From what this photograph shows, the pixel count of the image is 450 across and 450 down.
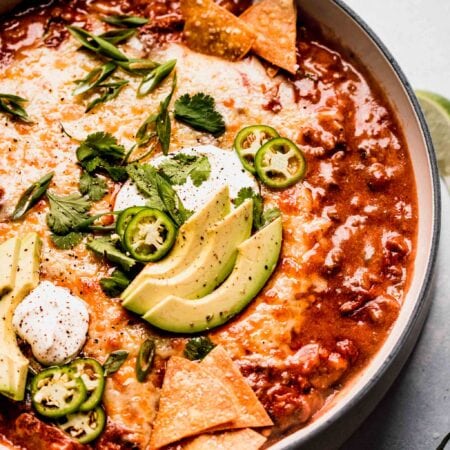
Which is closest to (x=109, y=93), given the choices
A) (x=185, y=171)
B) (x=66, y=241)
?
(x=185, y=171)

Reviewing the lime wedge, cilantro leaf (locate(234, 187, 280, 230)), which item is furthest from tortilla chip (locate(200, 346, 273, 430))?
the lime wedge

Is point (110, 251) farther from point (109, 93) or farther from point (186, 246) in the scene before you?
point (109, 93)

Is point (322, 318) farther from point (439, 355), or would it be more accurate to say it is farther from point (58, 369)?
point (58, 369)

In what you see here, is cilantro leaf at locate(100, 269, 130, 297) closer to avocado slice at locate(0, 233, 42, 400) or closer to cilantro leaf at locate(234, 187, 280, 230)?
avocado slice at locate(0, 233, 42, 400)

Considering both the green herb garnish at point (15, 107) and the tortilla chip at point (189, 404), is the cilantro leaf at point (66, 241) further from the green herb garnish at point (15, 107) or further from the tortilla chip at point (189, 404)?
the tortilla chip at point (189, 404)

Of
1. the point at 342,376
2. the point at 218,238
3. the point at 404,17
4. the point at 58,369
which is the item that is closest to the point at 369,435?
the point at 342,376
